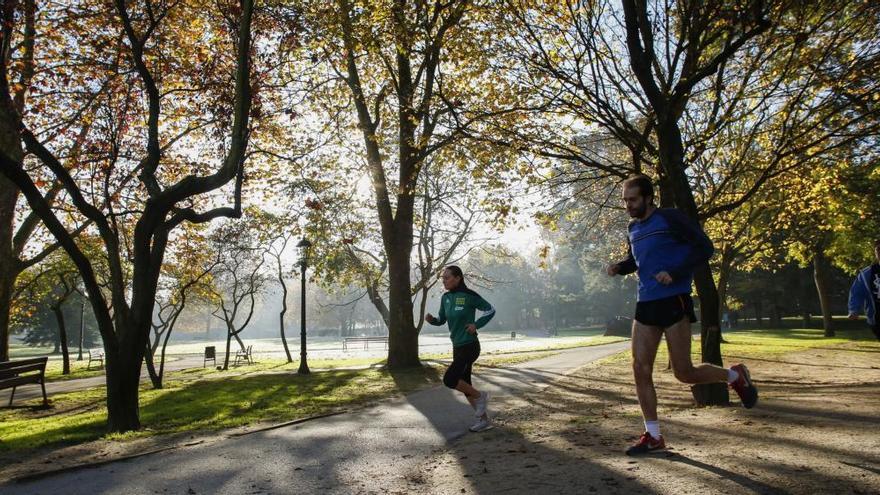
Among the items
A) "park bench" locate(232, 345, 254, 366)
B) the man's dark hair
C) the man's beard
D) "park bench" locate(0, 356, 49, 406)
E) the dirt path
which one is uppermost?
the man's dark hair

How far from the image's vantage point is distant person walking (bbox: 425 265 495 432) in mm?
5984

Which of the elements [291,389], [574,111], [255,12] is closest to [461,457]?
[574,111]

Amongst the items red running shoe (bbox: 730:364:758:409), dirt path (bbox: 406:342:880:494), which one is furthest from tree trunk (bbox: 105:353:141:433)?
red running shoe (bbox: 730:364:758:409)

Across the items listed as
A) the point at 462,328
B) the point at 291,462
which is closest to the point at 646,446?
the point at 462,328

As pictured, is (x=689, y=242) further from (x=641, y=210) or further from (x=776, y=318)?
(x=776, y=318)

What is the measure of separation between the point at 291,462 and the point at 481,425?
2249 mm

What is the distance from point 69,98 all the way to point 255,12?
23.2ft

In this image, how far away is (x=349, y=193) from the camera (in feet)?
60.0

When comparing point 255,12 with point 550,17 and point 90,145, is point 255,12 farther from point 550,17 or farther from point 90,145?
point 550,17

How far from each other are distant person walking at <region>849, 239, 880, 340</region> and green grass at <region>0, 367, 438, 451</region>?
784 cm

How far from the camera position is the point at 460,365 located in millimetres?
5980

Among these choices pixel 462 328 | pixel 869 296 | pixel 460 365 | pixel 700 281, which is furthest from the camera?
pixel 700 281

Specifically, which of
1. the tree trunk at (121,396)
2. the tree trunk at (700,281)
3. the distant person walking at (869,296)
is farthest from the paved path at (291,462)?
the distant person walking at (869,296)

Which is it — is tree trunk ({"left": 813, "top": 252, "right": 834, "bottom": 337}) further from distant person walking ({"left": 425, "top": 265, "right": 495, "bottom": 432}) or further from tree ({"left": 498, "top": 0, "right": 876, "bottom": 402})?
distant person walking ({"left": 425, "top": 265, "right": 495, "bottom": 432})
